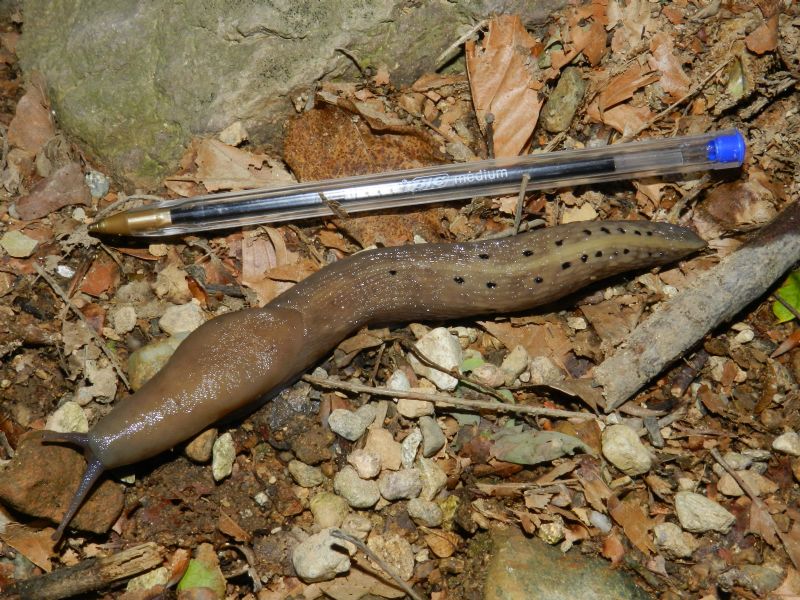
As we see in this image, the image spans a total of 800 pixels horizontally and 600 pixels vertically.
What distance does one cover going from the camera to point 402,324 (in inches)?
167

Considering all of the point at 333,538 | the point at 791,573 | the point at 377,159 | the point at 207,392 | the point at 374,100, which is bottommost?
the point at 791,573

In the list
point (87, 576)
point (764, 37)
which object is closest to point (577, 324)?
point (764, 37)

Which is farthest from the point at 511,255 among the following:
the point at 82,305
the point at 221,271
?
the point at 82,305

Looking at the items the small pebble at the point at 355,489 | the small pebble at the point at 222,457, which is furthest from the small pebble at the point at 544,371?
the small pebble at the point at 222,457

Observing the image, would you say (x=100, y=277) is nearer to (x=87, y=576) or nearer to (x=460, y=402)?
(x=87, y=576)

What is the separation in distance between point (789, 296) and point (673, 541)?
1.75 metres

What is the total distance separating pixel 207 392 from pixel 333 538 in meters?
1.06

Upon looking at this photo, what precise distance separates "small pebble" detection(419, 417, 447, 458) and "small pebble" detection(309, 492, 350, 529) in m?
0.56

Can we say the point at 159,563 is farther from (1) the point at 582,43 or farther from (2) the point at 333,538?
(1) the point at 582,43

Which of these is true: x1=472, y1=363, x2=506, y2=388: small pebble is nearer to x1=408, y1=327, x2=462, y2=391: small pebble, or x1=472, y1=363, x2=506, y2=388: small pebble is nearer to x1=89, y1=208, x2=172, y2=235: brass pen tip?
x1=408, y1=327, x2=462, y2=391: small pebble

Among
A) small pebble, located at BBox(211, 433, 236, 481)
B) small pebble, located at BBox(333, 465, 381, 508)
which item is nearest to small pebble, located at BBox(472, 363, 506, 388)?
small pebble, located at BBox(333, 465, 381, 508)

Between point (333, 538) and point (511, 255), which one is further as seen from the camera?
point (511, 255)

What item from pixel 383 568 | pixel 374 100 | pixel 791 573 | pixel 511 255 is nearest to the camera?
pixel 383 568

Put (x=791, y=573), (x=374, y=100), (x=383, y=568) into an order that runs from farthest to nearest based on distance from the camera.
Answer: (x=374, y=100), (x=791, y=573), (x=383, y=568)
